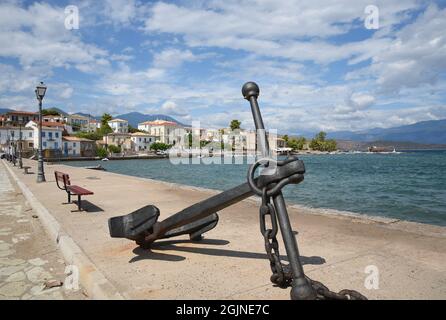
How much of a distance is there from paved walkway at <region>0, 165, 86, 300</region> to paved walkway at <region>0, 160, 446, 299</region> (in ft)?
1.20

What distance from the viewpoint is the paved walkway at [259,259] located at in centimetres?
321

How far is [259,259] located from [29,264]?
273 cm

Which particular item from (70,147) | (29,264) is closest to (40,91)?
(29,264)

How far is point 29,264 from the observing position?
4.32 m

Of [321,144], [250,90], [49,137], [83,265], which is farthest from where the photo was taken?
[321,144]

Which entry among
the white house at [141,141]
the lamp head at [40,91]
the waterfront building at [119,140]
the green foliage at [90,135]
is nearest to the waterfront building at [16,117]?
the green foliage at [90,135]

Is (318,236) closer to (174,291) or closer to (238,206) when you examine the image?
(174,291)

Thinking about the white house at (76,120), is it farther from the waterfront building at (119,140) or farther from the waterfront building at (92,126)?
the waterfront building at (119,140)

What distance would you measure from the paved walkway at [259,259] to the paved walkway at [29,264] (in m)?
0.37

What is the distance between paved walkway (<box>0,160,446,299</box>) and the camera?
321 centimetres

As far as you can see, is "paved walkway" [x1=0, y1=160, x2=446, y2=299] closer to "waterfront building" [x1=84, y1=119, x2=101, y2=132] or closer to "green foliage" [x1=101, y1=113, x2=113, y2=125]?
"green foliage" [x1=101, y1=113, x2=113, y2=125]

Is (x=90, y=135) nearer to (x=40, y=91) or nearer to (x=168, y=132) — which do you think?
(x=168, y=132)
